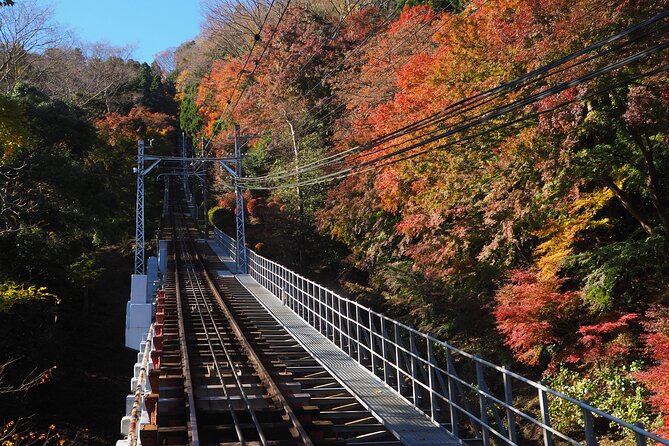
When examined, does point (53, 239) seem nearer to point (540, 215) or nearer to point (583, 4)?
point (540, 215)

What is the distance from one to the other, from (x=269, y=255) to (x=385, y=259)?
40.5ft

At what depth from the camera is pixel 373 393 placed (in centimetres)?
1010

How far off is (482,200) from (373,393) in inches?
309

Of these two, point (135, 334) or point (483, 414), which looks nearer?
point (483, 414)

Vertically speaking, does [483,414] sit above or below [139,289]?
above

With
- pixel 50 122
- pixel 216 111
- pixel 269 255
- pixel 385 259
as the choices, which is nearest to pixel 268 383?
pixel 385 259

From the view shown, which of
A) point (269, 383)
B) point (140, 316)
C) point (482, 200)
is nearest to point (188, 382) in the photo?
point (269, 383)

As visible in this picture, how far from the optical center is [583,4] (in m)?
13.6

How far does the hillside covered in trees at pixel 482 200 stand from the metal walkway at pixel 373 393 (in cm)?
339

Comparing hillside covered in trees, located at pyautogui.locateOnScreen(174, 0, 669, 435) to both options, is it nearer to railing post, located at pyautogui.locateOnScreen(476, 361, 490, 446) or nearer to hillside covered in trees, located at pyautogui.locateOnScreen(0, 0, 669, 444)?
hillside covered in trees, located at pyautogui.locateOnScreen(0, 0, 669, 444)

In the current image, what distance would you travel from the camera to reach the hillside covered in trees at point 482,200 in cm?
1285

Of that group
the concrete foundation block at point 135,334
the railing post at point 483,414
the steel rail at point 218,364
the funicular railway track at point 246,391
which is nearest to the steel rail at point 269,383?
the funicular railway track at point 246,391

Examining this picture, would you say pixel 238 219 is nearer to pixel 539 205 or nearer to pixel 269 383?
pixel 539 205

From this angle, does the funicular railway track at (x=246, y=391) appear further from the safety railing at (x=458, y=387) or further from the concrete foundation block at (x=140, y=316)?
the concrete foundation block at (x=140, y=316)
